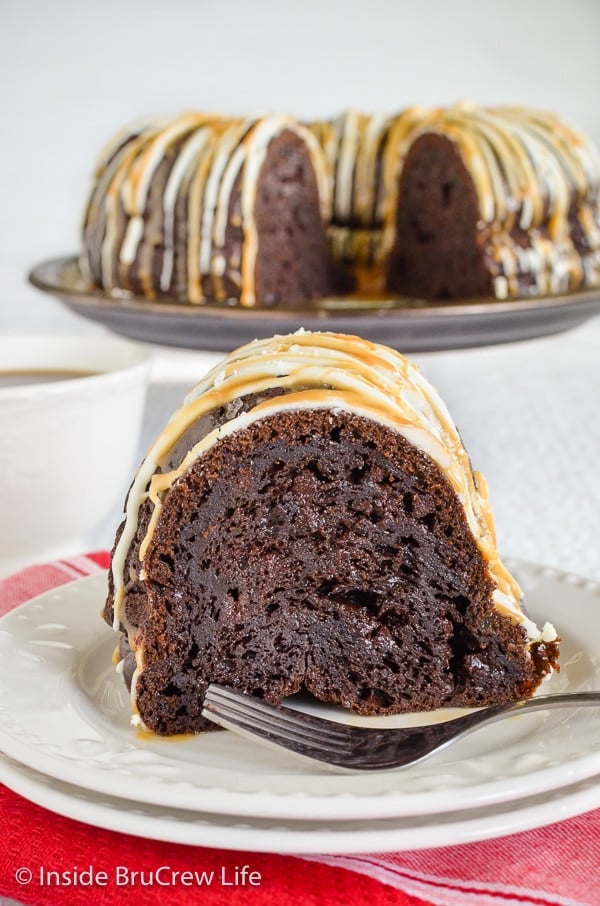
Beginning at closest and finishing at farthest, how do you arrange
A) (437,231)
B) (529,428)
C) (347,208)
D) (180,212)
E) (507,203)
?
(529,428)
(180,212)
(507,203)
(437,231)
(347,208)

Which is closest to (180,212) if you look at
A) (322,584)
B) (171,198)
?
(171,198)

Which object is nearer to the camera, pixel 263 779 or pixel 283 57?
pixel 263 779

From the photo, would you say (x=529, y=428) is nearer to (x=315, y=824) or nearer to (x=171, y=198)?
(x=171, y=198)

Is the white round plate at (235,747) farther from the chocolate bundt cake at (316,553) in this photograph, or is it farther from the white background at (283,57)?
the white background at (283,57)

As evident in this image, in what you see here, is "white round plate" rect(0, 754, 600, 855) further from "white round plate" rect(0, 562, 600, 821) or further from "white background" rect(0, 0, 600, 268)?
"white background" rect(0, 0, 600, 268)

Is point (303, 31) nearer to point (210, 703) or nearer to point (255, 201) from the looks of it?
point (255, 201)

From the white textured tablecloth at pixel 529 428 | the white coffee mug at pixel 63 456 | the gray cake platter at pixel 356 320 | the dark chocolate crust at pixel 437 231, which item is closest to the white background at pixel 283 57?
the white textured tablecloth at pixel 529 428
